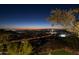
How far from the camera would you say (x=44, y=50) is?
1458mm

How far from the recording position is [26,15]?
1.49m

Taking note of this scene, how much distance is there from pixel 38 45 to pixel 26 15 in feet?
1.09

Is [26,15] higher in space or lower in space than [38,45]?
higher

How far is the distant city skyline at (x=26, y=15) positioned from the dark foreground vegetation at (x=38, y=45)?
0.08 m

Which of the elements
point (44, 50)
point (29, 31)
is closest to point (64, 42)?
point (44, 50)

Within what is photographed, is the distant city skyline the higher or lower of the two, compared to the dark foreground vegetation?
higher

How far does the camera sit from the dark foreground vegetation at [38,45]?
1455 millimetres

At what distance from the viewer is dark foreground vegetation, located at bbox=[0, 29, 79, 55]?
57.3 inches

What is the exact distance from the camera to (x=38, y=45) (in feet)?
4.79

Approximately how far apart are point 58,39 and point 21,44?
0.38 m

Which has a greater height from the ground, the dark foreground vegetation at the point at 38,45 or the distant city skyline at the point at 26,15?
the distant city skyline at the point at 26,15

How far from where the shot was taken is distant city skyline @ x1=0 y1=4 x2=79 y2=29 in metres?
1.47

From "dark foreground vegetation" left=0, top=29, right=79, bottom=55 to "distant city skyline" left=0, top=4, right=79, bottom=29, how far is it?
0.08m
